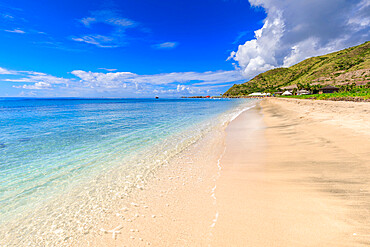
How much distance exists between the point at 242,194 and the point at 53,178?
23.9ft

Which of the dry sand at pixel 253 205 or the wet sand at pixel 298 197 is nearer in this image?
the wet sand at pixel 298 197

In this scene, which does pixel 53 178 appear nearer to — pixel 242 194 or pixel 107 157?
pixel 107 157

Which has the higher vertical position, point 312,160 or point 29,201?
point 312,160

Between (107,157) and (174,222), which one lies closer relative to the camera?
(174,222)

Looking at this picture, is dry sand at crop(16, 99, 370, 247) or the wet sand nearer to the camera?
the wet sand

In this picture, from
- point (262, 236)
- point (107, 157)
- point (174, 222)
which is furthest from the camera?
point (107, 157)

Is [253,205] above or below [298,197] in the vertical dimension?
below

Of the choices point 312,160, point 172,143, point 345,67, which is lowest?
point 172,143

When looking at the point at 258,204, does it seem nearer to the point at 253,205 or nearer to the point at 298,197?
the point at 253,205

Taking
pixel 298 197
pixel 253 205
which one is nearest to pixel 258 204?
pixel 253 205

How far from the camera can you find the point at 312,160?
608 centimetres

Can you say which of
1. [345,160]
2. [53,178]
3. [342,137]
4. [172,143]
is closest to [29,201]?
[53,178]

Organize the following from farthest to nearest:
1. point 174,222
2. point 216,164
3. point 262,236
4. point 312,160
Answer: point 216,164 → point 312,160 → point 174,222 → point 262,236

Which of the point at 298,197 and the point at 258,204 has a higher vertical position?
the point at 298,197
